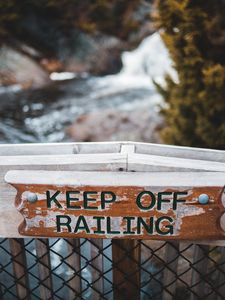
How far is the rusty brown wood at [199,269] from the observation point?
1517 mm

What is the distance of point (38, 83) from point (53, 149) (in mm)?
9263

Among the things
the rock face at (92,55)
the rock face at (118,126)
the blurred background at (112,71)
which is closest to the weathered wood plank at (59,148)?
the blurred background at (112,71)

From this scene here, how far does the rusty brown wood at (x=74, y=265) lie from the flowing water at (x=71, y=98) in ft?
13.6

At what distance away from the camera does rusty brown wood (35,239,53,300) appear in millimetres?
1536

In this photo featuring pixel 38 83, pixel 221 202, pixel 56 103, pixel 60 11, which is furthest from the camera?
pixel 60 11

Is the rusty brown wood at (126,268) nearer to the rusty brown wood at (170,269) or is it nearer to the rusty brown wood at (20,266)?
the rusty brown wood at (170,269)

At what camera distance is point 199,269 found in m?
1.57

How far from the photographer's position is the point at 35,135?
6.94 meters

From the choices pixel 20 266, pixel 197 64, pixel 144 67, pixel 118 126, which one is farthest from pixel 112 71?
pixel 20 266

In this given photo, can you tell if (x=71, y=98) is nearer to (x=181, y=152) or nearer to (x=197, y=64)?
(x=197, y=64)

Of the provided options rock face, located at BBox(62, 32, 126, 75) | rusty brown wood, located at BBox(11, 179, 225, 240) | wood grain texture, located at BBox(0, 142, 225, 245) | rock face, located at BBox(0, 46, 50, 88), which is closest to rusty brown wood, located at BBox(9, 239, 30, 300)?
wood grain texture, located at BBox(0, 142, 225, 245)

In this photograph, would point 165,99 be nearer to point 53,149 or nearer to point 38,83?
point 53,149

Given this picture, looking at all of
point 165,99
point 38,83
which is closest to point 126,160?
point 165,99

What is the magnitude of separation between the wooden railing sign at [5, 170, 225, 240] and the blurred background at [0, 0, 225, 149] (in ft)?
9.89
